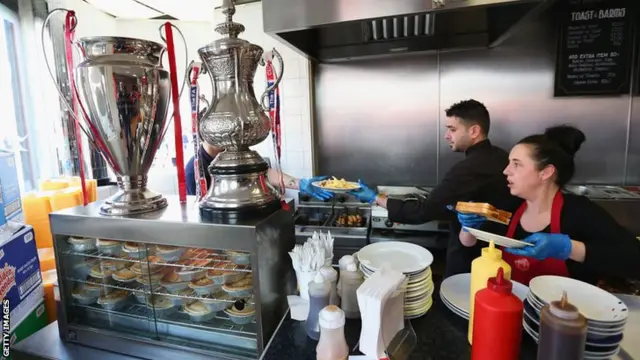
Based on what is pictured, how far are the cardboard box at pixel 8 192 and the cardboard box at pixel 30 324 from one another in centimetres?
39

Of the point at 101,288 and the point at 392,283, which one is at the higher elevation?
the point at 392,283

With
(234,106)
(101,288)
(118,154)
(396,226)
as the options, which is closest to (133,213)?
(118,154)

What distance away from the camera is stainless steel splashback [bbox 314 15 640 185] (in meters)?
2.63

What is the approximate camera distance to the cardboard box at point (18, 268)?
1.30 metres

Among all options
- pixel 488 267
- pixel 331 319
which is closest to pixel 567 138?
pixel 488 267

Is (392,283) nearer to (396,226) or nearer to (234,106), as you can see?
(234,106)

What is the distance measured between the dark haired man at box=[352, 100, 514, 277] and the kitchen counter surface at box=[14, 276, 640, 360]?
2.63ft

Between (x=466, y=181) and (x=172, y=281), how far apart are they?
1.48m

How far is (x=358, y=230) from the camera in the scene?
7.90 ft

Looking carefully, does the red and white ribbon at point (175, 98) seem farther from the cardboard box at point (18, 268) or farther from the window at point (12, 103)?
the window at point (12, 103)

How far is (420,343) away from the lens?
0.91 meters

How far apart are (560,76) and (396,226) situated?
166cm

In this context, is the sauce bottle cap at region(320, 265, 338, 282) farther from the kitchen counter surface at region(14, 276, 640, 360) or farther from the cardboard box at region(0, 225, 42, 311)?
the cardboard box at region(0, 225, 42, 311)

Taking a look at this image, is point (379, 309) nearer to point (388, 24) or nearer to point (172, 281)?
point (172, 281)
